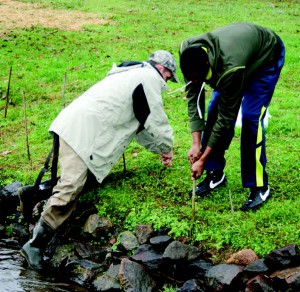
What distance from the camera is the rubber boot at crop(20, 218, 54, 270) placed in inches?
230

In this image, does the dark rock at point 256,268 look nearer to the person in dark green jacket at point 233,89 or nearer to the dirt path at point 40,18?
the person in dark green jacket at point 233,89

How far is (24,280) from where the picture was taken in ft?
18.5

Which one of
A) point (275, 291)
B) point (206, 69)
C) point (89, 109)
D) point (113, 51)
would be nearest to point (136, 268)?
point (275, 291)

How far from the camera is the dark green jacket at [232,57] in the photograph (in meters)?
4.84

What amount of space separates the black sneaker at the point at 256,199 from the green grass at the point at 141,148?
8 centimetres

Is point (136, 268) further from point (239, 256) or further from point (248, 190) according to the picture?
point (248, 190)

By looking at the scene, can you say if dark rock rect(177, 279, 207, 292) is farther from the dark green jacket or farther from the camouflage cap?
the camouflage cap

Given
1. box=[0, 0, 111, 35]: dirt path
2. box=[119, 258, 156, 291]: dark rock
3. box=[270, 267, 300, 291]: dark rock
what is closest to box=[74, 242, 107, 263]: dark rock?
box=[119, 258, 156, 291]: dark rock

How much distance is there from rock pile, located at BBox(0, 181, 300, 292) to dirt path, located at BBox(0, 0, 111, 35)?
11.0 metres

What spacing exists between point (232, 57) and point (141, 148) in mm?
3446

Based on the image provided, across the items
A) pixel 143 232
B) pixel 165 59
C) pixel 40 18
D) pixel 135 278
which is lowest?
pixel 135 278

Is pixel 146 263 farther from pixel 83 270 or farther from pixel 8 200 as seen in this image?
pixel 8 200

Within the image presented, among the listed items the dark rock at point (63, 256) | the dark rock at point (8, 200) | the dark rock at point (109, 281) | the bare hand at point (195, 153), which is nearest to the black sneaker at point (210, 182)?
the bare hand at point (195, 153)

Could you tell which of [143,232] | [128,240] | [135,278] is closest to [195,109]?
[143,232]
